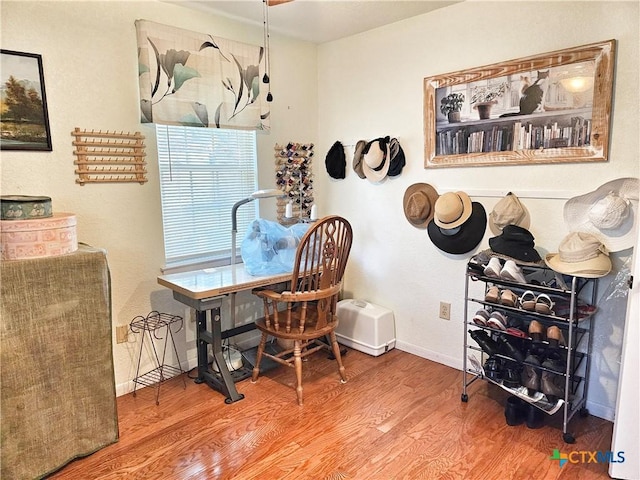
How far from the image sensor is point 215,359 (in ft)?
8.66

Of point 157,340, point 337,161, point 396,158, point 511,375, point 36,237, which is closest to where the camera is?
point 36,237

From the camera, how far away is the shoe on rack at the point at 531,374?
2236mm

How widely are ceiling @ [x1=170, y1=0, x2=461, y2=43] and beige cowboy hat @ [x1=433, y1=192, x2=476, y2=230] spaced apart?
1.18 meters

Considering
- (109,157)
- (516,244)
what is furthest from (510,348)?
(109,157)

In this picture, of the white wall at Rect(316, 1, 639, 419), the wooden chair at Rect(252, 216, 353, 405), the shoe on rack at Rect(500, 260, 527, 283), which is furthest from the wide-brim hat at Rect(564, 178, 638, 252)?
the wooden chair at Rect(252, 216, 353, 405)

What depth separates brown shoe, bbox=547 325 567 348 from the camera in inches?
85.3

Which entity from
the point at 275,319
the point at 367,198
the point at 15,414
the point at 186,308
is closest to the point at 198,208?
the point at 186,308

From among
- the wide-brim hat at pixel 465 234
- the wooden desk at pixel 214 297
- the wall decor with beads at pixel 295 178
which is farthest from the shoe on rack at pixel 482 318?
the wall decor with beads at pixel 295 178

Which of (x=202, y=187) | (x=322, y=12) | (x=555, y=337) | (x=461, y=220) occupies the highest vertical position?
(x=322, y=12)

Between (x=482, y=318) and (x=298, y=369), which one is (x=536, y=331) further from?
(x=298, y=369)

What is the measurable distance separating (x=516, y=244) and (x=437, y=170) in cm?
77

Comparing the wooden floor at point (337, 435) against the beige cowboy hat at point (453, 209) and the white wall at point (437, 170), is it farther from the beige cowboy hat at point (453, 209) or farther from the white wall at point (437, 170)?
the beige cowboy hat at point (453, 209)

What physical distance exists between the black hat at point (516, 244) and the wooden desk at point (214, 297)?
1.23 metres

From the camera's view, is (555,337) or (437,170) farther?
(437,170)
